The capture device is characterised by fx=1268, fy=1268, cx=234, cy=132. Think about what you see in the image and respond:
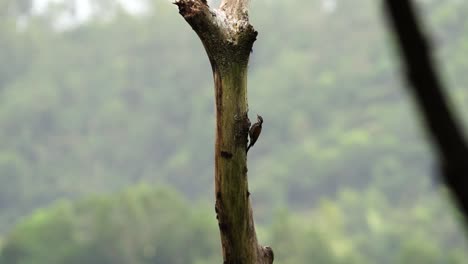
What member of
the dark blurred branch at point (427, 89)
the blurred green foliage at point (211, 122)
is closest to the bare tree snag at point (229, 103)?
the dark blurred branch at point (427, 89)

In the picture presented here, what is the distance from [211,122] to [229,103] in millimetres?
65515

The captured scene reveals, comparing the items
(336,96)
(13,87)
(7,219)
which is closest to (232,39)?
(7,219)

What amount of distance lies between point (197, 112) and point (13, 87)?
11775 millimetres

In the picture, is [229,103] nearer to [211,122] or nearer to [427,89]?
[427,89]

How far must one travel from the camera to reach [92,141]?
6962 cm

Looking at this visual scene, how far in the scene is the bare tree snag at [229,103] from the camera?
3.06 metres

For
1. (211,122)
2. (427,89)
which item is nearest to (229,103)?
(427,89)

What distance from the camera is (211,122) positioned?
6856 cm

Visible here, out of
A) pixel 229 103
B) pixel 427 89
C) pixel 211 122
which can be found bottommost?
pixel 427 89

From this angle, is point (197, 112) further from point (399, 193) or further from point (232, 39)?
point (232, 39)

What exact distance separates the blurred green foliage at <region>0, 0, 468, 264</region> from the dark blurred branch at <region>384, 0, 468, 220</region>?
41387 mm

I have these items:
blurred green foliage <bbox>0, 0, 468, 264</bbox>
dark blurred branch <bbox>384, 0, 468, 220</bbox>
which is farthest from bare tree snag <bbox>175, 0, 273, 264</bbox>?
blurred green foliage <bbox>0, 0, 468, 264</bbox>

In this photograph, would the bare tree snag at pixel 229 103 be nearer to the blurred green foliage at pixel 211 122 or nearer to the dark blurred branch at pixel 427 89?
the dark blurred branch at pixel 427 89

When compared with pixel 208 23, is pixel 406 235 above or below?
above
